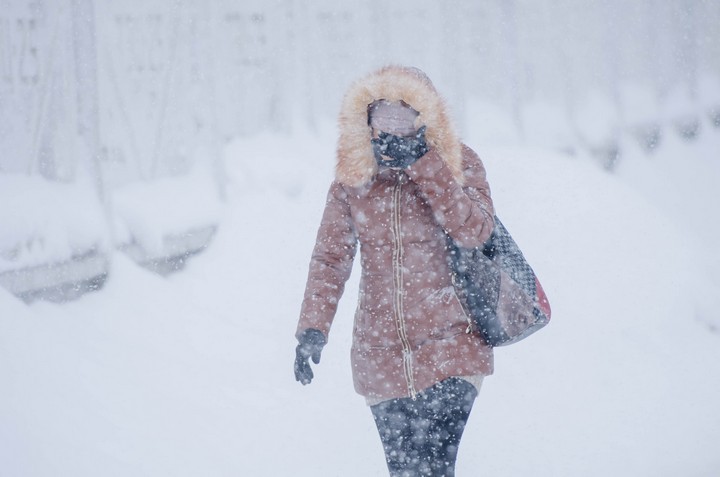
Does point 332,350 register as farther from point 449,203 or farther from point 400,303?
point 449,203

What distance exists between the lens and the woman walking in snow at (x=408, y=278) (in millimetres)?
2055

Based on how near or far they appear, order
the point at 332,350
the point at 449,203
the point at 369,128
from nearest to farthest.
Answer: the point at 449,203, the point at 369,128, the point at 332,350

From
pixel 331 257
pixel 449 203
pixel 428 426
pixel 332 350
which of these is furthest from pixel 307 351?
pixel 332 350

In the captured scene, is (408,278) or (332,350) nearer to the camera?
(408,278)

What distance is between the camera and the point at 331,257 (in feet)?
7.26

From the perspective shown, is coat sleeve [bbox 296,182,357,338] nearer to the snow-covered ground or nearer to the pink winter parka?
the pink winter parka

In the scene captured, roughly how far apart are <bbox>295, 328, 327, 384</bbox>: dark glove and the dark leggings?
235 millimetres

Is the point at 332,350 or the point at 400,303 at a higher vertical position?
the point at 400,303

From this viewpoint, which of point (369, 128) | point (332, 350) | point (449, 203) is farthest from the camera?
point (332, 350)

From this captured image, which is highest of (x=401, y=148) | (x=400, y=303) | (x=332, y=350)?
(x=401, y=148)

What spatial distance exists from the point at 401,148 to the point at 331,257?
40 cm

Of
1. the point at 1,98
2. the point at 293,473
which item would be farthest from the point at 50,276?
the point at 293,473

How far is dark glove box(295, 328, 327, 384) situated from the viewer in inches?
82.0

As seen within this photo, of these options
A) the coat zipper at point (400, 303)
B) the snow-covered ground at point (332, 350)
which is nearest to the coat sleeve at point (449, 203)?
the coat zipper at point (400, 303)
